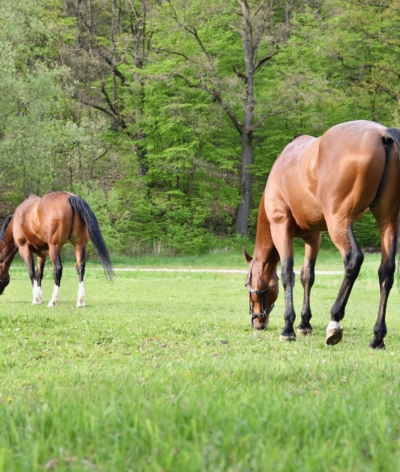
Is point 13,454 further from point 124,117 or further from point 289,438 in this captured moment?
point 124,117

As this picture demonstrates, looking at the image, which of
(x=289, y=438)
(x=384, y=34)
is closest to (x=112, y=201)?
(x=384, y=34)

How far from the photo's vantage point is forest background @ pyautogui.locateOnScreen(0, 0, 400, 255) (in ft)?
106

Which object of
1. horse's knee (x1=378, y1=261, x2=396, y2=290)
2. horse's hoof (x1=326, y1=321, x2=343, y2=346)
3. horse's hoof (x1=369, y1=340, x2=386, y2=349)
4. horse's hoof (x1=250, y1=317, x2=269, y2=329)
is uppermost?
horse's knee (x1=378, y1=261, x2=396, y2=290)

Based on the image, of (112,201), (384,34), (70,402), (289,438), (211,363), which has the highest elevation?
(384,34)

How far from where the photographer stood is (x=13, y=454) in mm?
2213

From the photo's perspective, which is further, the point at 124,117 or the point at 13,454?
the point at 124,117

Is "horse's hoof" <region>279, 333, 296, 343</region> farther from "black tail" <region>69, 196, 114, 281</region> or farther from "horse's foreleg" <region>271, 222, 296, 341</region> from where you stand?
"black tail" <region>69, 196, 114, 281</region>

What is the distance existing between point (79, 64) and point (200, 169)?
446 inches

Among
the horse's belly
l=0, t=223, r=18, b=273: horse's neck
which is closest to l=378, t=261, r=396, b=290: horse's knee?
the horse's belly

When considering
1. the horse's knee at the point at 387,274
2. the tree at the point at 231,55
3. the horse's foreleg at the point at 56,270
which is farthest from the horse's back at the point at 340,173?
the tree at the point at 231,55

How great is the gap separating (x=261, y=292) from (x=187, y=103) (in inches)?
1072

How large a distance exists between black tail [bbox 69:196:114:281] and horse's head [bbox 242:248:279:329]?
4428 mm

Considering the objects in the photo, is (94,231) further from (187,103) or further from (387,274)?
(187,103)

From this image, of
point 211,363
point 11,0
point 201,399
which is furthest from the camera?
point 11,0
